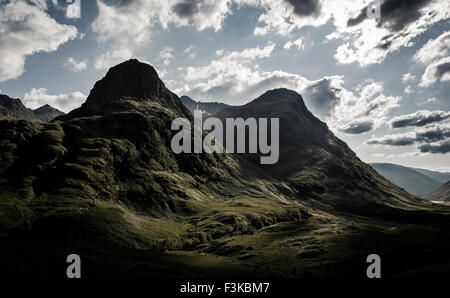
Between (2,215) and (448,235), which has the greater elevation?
(2,215)

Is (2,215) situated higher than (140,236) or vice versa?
(2,215)

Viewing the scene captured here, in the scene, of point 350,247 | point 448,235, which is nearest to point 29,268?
point 350,247

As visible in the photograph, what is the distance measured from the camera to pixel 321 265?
14400cm

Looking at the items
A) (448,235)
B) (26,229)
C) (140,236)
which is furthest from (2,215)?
(448,235)
